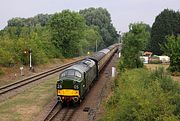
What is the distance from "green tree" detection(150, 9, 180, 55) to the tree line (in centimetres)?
1666

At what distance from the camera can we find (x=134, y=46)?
3388cm

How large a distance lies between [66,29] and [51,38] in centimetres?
382

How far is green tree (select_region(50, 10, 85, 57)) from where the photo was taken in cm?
7600

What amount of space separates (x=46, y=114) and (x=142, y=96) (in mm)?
9549

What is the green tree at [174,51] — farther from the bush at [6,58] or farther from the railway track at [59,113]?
the railway track at [59,113]

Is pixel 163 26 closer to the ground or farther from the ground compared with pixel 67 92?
farther from the ground

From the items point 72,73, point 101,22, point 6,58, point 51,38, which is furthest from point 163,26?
point 101,22

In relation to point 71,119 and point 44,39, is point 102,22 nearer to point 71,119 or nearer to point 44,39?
point 44,39

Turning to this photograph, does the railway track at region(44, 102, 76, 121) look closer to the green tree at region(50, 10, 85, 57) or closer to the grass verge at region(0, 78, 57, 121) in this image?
the grass verge at region(0, 78, 57, 121)

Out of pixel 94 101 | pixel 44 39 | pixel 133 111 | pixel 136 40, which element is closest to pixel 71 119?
pixel 94 101

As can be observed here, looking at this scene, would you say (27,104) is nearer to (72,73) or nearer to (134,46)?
(72,73)

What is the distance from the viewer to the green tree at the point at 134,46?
33031 mm

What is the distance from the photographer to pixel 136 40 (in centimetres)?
3344

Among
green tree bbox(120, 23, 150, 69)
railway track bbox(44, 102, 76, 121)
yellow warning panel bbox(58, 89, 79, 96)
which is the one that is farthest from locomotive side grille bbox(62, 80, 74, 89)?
green tree bbox(120, 23, 150, 69)
